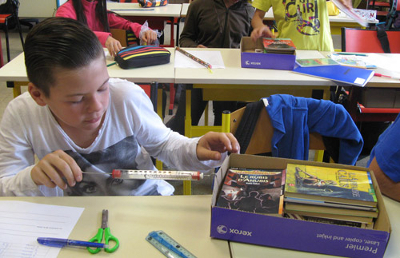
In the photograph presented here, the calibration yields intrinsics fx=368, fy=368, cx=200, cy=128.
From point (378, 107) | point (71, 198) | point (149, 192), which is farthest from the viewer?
point (378, 107)

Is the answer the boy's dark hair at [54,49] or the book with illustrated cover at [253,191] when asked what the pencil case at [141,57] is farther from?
the book with illustrated cover at [253,191]

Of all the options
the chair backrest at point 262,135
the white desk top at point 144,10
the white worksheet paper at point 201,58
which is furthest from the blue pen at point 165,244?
the white desk top at point 144,10

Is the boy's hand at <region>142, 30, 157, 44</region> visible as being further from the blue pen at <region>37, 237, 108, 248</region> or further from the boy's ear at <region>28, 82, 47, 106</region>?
the blue pen at <region>37, 237, 108, 248</region>

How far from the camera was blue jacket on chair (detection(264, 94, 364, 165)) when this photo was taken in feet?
4.40

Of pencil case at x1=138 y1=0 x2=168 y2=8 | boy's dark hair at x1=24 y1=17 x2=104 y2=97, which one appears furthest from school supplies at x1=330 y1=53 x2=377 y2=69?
pencil case at x1=138 y1=0 x2=168 y2=8

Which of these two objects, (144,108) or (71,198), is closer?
(71,198)

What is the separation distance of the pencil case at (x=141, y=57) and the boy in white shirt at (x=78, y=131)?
34.2 inches

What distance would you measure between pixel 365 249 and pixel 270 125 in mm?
670

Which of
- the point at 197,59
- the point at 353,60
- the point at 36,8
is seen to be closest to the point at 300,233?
the point at 197,59

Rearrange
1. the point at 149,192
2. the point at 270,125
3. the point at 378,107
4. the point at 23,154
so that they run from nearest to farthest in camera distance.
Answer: the point at 23,154
the point at 149,192
the point at 270,125
the point at 378,107

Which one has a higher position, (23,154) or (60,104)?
(60,104)

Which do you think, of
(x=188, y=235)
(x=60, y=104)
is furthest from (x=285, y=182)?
(x=60, y=104)

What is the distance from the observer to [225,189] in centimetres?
90

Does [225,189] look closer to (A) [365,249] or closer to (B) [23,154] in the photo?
(A) [365,249]
